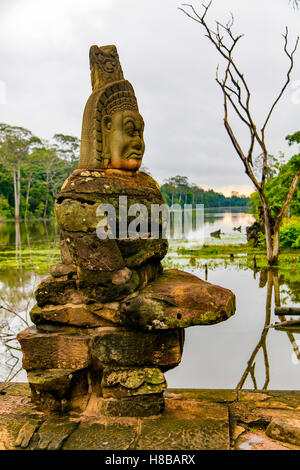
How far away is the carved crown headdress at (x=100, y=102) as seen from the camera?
11.5ft

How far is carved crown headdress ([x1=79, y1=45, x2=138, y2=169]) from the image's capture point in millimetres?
3502

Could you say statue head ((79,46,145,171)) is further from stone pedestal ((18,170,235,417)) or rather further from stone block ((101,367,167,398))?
stone block ((101,367,167,398))

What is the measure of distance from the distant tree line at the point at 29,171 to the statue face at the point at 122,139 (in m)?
33.4

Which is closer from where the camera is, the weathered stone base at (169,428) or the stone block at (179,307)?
the weathered stone base at (169,428)

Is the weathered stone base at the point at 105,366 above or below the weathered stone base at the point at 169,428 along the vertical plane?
above

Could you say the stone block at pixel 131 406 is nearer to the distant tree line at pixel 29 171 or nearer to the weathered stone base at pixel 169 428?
the weathered stone base at pixel 169 428

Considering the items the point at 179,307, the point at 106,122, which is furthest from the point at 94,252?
the point at 106,122

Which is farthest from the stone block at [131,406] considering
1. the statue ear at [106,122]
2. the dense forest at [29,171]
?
the dense forest at [29,171]

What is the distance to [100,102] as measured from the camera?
11.5ft

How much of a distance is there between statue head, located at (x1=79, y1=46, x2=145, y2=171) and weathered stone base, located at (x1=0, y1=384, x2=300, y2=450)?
2.01 metres

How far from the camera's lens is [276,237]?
12.7 m

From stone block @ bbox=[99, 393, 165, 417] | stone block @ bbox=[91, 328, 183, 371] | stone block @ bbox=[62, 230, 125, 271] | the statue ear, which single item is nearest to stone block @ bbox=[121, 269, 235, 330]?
stone block @ bbox=[91, 328, 183, 371]

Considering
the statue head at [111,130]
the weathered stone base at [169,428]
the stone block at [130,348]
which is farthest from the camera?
the statue head at [111,130]
